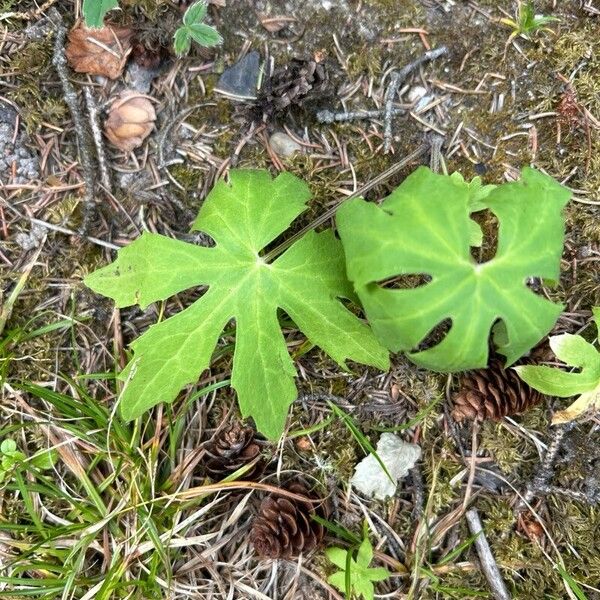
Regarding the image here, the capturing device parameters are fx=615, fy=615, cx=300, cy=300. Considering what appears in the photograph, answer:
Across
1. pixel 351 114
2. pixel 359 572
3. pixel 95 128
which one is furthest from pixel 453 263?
pixel 95 128

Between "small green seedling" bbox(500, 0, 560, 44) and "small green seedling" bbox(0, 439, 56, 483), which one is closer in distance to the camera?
"small green seedling" bbox(500, 0, 560, 44)

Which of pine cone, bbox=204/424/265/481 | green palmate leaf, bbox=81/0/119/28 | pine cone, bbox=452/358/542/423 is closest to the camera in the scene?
green palmate leaf, bbox=81/0/119/28

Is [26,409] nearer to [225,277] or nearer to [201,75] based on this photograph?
[225,277]

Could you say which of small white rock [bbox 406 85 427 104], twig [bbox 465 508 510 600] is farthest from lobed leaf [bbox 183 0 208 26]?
twig [bbox 465 508 510 600]

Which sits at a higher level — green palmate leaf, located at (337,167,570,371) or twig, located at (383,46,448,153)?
twig, located at (383,46,448,153)

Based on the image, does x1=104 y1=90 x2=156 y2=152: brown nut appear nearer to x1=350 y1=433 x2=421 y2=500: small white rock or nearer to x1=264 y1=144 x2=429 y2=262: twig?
x1=264 y1=144 x2=429 y2=262: twig

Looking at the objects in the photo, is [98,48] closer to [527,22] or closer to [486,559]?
[527,22]

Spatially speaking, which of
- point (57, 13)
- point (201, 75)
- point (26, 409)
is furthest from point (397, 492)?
point (57, 13)

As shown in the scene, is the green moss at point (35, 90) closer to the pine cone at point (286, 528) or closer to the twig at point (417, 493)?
the pine cone at point (286, 528)
